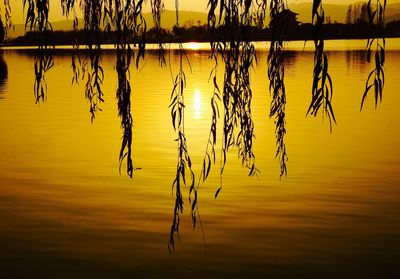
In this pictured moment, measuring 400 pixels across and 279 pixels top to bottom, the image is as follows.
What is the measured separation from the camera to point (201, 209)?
550 inches

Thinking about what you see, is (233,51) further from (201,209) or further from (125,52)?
(201,209)

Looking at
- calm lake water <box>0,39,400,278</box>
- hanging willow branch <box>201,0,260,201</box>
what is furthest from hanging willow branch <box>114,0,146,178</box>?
calm lake water <box>0,39,400,278</box>

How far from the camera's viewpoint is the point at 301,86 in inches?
2128

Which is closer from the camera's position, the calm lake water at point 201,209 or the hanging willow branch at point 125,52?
the hanging willow branch at point 125,52

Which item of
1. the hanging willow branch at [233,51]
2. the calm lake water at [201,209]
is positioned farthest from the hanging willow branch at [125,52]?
the calm lake water at [201,209]

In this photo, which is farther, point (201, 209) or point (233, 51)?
point (201, 209)

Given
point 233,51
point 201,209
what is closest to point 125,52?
point 233,51

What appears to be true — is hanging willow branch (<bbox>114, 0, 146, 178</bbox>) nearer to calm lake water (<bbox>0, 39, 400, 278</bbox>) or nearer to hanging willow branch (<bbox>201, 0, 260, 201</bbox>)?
hanging willow branch (<bbox>201, 0, 260, 201</bbox>)

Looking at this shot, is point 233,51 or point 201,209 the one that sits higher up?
point 233,51

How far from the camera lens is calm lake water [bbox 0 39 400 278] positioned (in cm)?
1078

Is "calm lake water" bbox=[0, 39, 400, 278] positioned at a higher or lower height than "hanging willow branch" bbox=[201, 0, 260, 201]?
lower

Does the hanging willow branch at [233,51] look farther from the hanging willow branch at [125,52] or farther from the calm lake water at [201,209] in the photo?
the calm lake water at [201,209]

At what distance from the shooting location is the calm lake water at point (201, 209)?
1078 centimetres

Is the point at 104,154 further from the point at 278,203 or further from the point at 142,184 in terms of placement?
the point at 278,203
